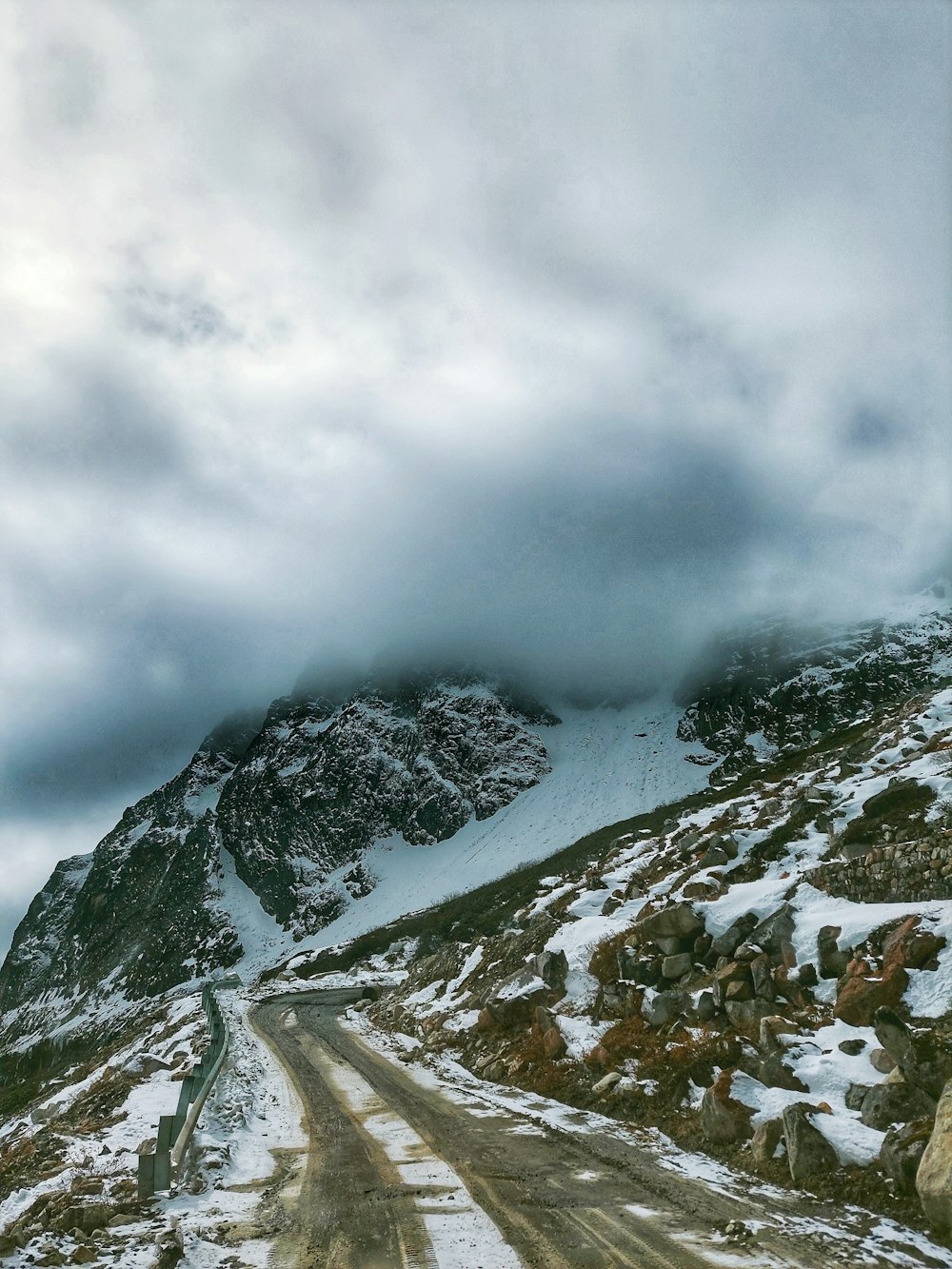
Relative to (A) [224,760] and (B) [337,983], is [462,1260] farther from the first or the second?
(A) [224,760]

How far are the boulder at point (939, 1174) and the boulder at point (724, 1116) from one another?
9.43ft

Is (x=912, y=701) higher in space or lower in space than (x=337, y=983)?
higher

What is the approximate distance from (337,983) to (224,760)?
509ft

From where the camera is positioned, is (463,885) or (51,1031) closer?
(463,885)

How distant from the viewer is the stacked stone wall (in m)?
13.2

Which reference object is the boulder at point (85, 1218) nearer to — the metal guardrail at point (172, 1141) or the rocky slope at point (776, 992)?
the metal guardrail at point (172, 1141)

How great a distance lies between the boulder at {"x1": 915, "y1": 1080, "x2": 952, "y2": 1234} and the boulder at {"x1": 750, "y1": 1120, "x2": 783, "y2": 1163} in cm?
207

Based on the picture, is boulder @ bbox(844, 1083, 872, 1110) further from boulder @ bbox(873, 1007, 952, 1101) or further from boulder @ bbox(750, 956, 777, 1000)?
boulder @ bbox(750, 956, 777, 1000)

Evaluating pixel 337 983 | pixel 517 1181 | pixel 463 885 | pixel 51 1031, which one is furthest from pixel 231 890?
pixel 517 1181

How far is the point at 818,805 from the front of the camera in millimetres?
19328

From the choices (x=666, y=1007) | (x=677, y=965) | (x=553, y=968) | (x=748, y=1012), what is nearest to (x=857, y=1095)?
(x=748, y=1012)

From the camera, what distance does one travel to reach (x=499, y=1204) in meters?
8.60

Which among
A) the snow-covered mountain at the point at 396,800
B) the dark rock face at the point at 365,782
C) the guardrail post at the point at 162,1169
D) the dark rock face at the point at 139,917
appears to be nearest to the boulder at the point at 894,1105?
the guardrail post at the point at 162,1169

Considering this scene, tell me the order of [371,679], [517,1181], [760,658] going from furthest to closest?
[371,679]
[760,658]
[517,1181]
